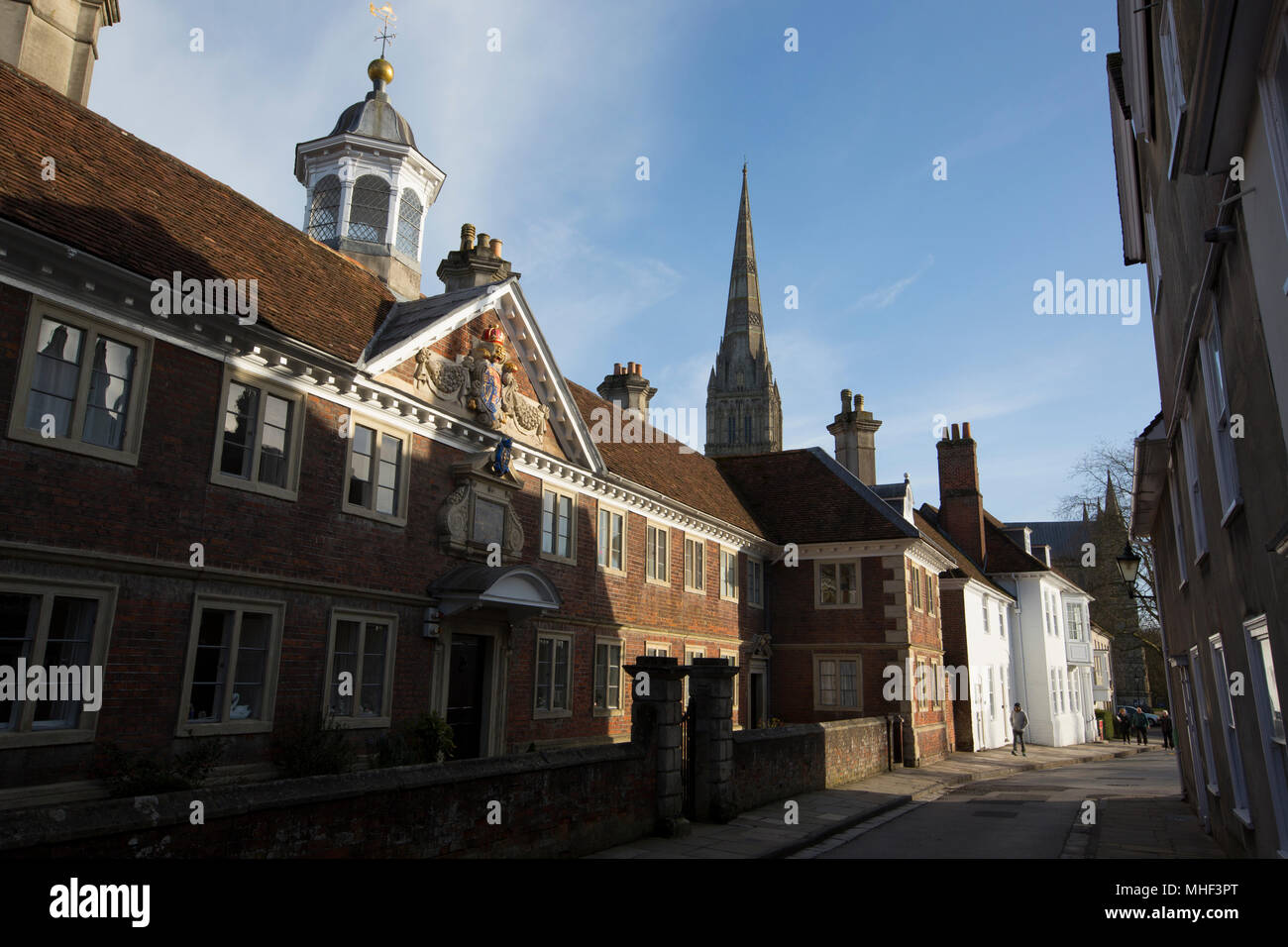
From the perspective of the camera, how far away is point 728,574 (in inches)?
1029

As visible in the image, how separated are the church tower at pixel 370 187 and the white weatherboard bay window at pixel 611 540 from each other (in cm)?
693

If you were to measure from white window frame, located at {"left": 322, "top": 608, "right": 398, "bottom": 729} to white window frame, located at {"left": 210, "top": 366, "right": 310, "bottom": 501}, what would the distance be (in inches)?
80.1

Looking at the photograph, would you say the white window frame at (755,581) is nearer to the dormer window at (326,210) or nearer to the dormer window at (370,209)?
the dormer window at (370,209)

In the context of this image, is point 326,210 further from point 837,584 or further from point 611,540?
point 837,584

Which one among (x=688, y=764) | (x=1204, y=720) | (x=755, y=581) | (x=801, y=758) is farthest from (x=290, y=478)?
(x=755, y=581)

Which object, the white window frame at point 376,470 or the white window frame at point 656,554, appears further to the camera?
the white window frame at point 656,554

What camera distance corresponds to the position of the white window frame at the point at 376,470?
1308cm

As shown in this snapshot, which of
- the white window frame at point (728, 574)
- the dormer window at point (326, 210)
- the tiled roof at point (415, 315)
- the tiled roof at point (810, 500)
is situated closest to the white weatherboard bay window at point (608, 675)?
the white window frame at point (728, 574)

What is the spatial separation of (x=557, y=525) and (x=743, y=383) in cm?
8718

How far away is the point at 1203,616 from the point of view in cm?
1160

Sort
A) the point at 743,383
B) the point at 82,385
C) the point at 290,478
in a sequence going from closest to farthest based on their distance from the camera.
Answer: the point at 82,385
the point at 290,478
the point at 743,383

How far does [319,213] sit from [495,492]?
28.4 ft

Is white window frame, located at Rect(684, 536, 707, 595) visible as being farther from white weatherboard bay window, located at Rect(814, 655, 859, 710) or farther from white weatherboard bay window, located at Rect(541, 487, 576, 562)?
white weatherboard bay window, located at Rect(541, 487, 576, 562)
